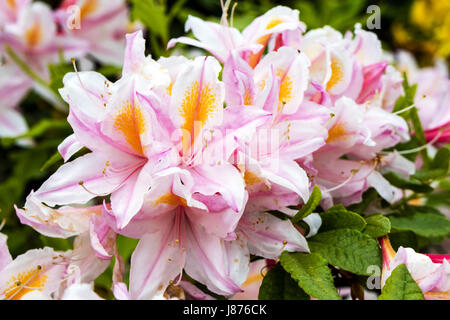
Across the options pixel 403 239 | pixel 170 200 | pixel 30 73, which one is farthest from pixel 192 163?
pixel 30 73

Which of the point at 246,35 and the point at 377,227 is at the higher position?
the point at 246,35

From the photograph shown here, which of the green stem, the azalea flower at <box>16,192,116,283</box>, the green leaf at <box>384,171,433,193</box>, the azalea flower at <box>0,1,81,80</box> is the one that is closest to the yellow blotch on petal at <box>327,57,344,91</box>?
the green leaf at <box>384,171,433,193</box>

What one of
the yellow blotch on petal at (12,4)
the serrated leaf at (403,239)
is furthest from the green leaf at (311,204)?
the yellow blotch on petal at (12,4)

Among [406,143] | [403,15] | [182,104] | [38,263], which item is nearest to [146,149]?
[182,104]

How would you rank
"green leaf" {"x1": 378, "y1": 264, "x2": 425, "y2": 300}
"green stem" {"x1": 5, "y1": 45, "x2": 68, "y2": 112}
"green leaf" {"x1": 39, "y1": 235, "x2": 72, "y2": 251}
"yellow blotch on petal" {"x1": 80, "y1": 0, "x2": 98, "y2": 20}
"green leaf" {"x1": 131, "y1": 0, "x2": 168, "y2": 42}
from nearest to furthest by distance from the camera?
1. "green leaf" {"x1": 378, "y1": 264, "x2": 425, "y2": 300}
2. "green leaf" {"x1": 39, "y1": 235, "x2": 72, "y2": 251}
3. "green leaf" {"x1": 131, "y1": 0, "x2": 168, "y2": 42}
4. "green stem" {"x1": 5, "y1": 45, "x2": 68, "y2": 112}
5. "yellow blotch on petal" {"x1": 80, "y1": 0, "x2": 98, "y2": 20}

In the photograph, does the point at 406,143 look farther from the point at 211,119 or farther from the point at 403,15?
the point at 403,15

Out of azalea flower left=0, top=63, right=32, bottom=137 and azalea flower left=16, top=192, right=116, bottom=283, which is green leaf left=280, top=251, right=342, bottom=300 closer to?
azalea flower left=16, top=192, right=116, bottom=283

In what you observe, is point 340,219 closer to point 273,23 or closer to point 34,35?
point 273,23
